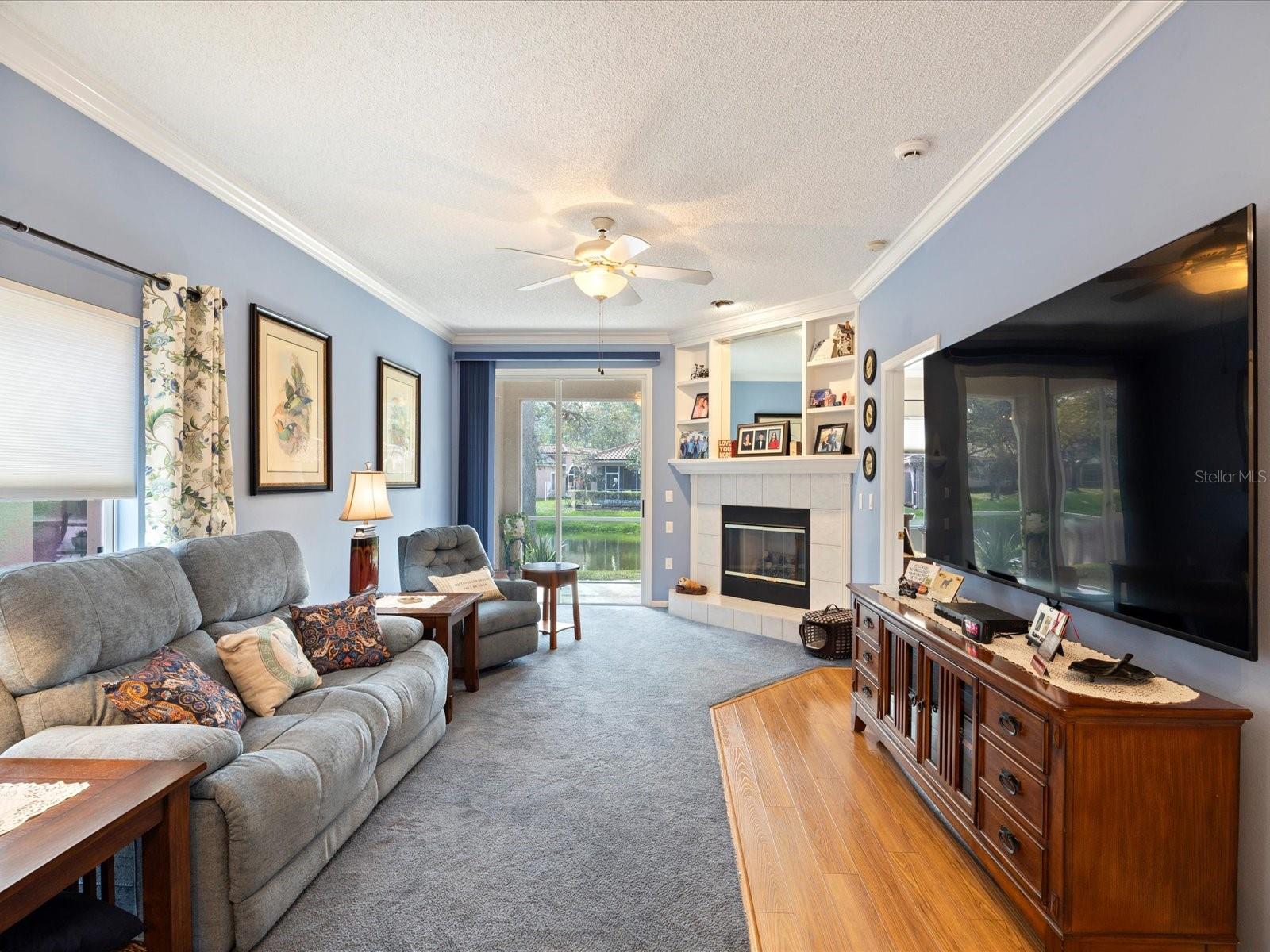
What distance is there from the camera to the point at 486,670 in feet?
14.3

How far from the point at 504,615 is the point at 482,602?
1.00 ft

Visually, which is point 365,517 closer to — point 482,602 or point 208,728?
point 482,602

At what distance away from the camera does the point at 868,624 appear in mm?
3209

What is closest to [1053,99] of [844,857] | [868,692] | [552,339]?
[868,692]

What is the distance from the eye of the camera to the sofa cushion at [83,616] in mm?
1800

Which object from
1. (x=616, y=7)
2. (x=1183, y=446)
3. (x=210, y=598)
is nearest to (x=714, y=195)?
(x=616, y=7)

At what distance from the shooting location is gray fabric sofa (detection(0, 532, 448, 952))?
1.71m

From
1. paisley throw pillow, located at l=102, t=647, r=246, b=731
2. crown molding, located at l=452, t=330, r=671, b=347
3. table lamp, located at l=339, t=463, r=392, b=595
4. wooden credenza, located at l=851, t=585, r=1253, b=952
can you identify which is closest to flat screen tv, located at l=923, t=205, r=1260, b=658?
wooden credenza, located at l=851, t=585, r=1253, b=952

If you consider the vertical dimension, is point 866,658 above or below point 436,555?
below

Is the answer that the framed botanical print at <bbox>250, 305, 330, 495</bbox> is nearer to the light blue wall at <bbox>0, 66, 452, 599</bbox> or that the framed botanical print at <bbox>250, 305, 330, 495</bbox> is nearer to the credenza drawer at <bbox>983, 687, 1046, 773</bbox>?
the light blue wall at <bbox>0, 66, 452, 599</bbox>

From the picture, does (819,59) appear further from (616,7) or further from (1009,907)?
(1009,907)

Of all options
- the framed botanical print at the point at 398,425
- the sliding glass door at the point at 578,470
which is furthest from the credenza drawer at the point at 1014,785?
the sliding glass door at the point at 578,470

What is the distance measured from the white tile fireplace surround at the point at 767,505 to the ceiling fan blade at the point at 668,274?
214 cm

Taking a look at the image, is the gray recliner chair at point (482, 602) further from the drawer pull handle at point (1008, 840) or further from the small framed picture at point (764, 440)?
the drawer pull handle at point (1008, 840)
